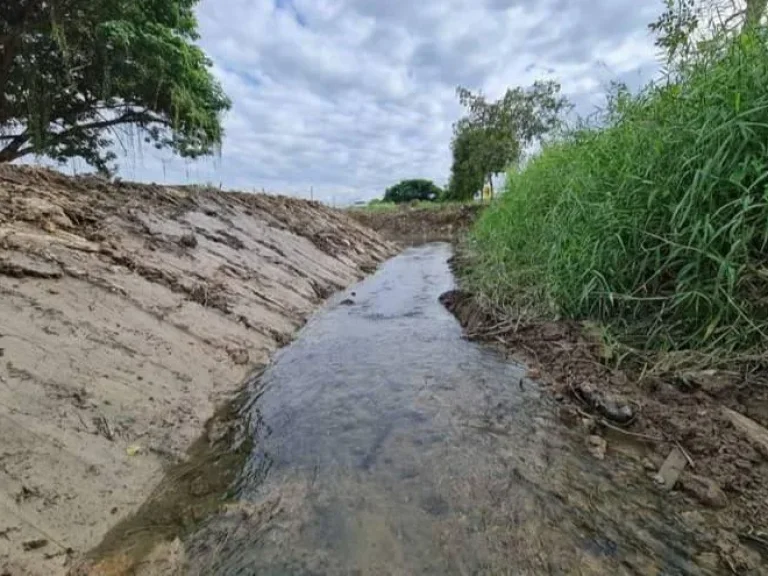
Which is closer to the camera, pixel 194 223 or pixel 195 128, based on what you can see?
pixel 194 223

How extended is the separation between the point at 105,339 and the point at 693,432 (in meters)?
2.95

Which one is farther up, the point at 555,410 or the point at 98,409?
the point at 98,409

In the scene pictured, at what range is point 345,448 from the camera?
6.49 ft

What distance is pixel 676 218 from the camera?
2316 mm

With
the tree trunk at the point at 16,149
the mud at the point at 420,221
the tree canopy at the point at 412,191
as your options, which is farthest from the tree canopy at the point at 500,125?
the tree trunk at the point at 16,149

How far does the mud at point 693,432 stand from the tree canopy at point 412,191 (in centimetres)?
2785

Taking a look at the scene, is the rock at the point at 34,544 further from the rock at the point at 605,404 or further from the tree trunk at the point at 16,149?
the tree trunk at the point at 16,149

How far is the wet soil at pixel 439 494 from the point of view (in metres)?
1.33

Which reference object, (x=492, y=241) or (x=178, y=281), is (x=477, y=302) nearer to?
(x=492, y=241)

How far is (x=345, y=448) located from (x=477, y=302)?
2446mm

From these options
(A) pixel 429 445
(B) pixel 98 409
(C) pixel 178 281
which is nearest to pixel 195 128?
(C) pixel 178 281

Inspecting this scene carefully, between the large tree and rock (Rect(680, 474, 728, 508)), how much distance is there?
965 centimetres

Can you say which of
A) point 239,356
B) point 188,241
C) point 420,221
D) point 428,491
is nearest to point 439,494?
point 428,491

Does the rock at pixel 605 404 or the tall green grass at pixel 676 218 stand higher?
the tall green grass at pixel 676 218
